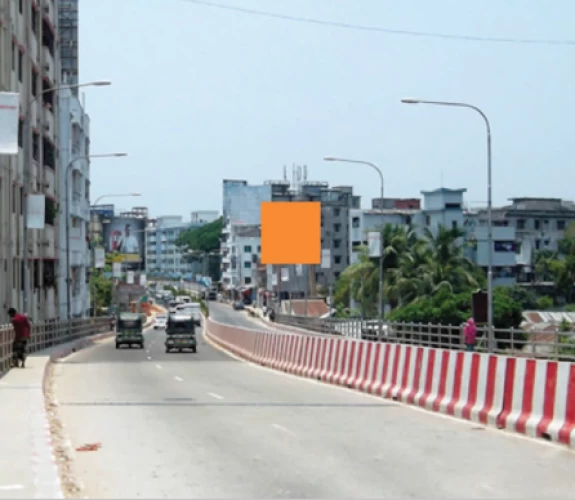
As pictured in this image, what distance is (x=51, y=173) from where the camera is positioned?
2505 inches

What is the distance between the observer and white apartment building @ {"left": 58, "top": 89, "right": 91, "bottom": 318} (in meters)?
73.1

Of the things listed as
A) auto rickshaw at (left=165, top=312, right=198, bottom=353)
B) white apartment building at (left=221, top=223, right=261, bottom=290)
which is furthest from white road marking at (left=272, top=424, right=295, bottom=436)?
white apartment building at (left=221, top=223, right=261, bottom=290)

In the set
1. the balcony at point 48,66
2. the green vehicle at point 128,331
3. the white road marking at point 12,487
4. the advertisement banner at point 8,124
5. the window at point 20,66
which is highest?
the balcony at point 48,66

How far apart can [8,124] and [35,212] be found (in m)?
14.6

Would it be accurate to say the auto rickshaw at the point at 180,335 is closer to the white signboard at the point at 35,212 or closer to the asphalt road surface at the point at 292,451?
the white signboard at the point at 35,212

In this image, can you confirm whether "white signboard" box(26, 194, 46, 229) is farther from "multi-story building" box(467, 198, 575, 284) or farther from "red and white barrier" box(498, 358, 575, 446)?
"multi-story building" box(467, 198, 575, 284)

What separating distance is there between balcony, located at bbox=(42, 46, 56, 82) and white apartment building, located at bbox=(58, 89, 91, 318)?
8857 mm

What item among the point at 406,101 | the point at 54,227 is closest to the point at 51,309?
the point at 54,227

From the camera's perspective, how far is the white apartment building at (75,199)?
73062 mm

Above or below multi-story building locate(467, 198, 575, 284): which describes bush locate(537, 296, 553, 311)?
below

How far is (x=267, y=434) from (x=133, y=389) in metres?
10.1

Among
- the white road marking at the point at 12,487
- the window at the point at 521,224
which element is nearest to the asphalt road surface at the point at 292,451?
the white road marking at the point at 12,487

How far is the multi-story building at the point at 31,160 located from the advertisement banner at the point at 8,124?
1290 cm

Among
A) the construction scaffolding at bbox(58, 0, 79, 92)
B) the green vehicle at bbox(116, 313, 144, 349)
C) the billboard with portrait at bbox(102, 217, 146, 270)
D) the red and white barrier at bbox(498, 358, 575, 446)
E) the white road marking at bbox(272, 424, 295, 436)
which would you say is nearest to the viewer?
the red and white barrier at bbox(498, 358, 575, 446)
